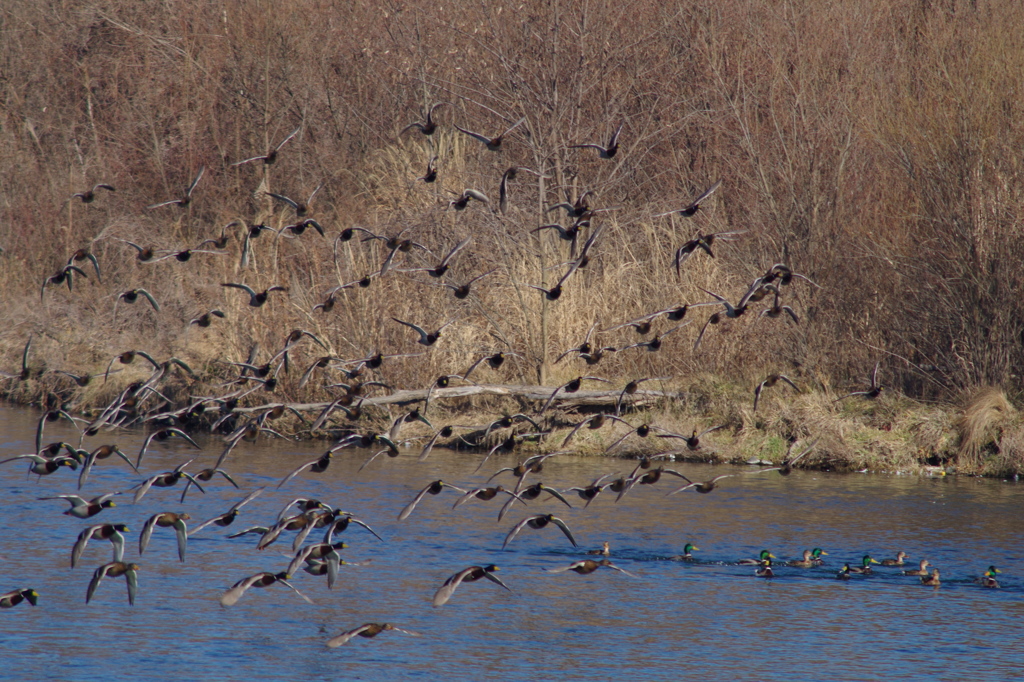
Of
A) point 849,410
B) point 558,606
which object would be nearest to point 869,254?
point 849,410

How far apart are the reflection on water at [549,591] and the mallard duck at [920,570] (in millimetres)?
162

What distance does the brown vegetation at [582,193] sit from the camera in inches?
759

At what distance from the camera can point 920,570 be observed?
45.0ft

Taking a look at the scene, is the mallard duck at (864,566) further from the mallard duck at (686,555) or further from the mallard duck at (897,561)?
the mallard duck at (686,555)

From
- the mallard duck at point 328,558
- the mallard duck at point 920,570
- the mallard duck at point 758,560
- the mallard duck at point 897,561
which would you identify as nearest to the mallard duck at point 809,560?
the mallard duck at point 758,560

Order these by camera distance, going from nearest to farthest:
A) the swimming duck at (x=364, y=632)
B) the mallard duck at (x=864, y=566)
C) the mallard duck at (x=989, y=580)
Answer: the swimming duck at (x=364, y=632)
the mallard duck at (x=989, y=580)
the mallard duck at (x=864, y=566)

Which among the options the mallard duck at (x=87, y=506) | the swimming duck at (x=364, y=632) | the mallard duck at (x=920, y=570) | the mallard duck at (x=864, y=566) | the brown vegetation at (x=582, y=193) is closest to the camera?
the swimming duck at (x=364, y=632)

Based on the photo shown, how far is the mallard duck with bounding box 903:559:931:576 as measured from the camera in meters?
13.6

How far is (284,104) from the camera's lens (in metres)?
29.9

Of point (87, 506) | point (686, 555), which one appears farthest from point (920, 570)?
point (87, 506)

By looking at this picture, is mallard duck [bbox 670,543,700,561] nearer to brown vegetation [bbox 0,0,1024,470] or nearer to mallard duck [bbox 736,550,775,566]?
mallard duck [bbox 736,550,775,566]

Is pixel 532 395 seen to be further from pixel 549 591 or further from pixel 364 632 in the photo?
pixel 364 632

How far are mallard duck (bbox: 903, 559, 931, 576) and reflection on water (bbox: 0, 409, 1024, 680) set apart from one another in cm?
16

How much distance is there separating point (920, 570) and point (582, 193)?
302 inches
